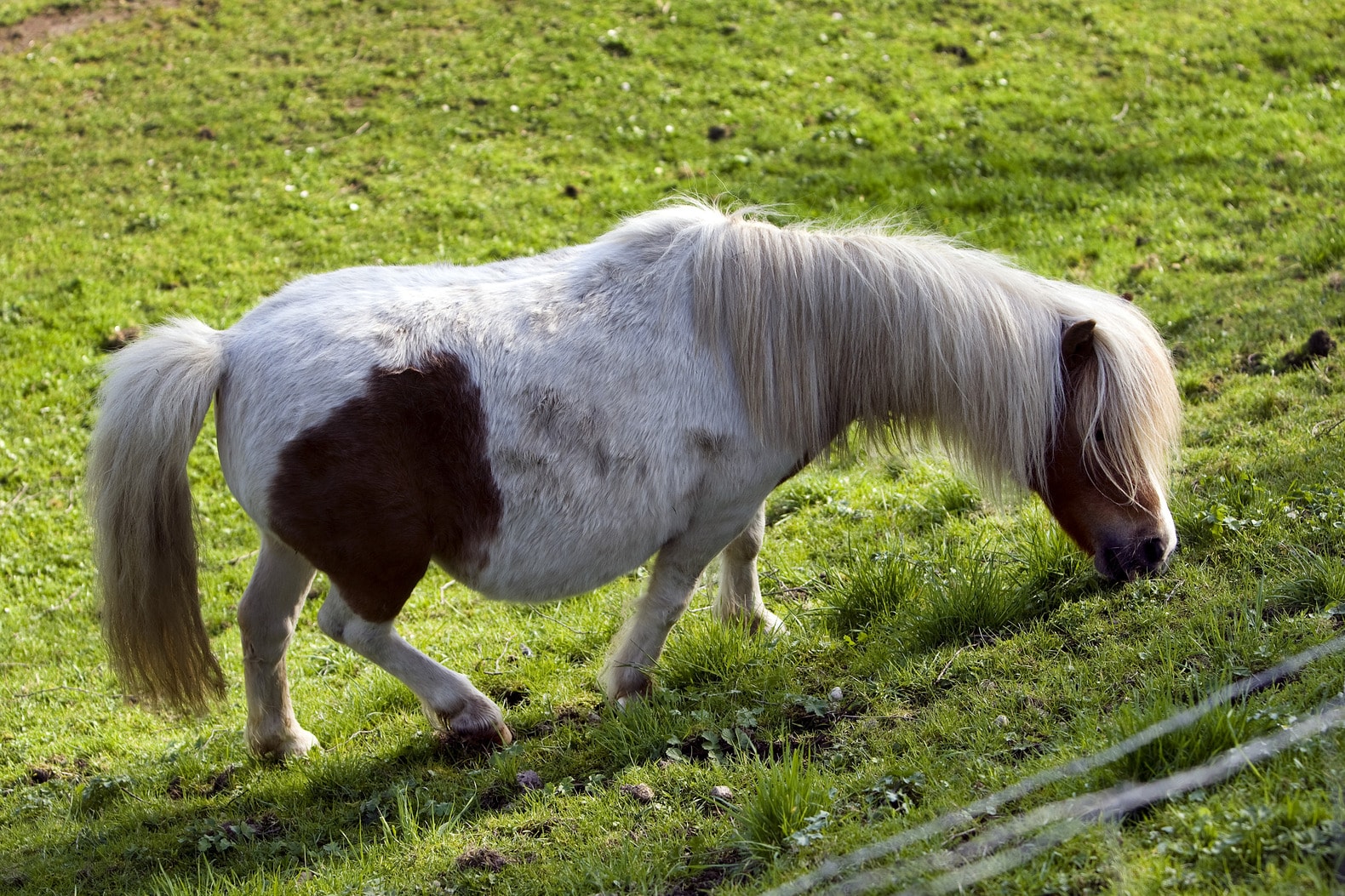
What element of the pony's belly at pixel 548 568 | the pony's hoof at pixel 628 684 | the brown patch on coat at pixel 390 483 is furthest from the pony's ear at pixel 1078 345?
the brown patch on coat at pixel 390 483

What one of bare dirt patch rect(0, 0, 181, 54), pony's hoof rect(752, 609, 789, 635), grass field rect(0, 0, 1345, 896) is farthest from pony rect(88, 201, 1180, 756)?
bare dirt patch rect(0, 0, 181, 54)

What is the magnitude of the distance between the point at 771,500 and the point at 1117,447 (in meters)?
2.63

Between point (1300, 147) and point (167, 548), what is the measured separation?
10334 mm

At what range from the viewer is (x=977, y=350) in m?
4.27

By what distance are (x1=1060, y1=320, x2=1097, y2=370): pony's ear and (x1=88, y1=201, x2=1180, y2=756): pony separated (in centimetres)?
1

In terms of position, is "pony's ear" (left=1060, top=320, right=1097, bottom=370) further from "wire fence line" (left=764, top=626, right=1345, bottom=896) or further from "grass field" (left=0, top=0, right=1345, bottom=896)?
"wire fence line" (left=764, top=626, right=1345, bottom=896)

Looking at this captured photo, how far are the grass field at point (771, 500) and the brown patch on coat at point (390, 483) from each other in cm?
91

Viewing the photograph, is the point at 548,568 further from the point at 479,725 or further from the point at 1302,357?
the point at 1302,357

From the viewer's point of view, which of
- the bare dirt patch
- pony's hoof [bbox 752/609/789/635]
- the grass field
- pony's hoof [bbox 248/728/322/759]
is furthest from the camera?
the bare dirt patch

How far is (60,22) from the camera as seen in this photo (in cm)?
1336

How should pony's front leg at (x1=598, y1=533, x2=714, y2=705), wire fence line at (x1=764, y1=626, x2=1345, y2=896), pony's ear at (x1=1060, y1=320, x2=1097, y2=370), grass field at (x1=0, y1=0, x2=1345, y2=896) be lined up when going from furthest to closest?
pony's front leg at (x1=598, y1=533, x2=714, y2=705)
pony's ear at (x1=1060, y1=320, x2=1097, y2=370)
grass field at (x1=0, y1=0, x2=1345, y2=896)
wire fence line at (x1=764, y1=626, x2=1345, y2=896)

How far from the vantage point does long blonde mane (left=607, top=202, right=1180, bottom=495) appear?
427 cm

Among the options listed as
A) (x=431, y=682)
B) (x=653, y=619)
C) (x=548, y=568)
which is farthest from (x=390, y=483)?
(x=653, y=619)

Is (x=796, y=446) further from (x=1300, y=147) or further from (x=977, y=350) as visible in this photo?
(x=1300, y=147)
